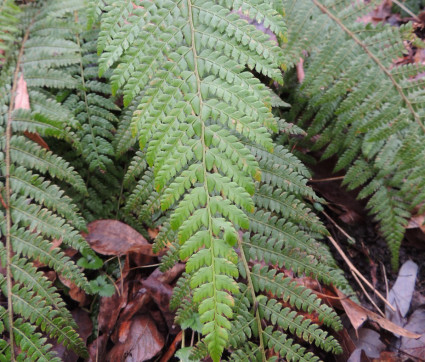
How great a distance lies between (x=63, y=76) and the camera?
2150mm

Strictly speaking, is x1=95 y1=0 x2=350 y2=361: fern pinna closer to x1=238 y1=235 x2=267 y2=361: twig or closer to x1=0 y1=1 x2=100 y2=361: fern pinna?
x1=238 y1=235 x2=267 y2=361: twig

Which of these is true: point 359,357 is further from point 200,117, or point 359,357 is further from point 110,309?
point 200,117

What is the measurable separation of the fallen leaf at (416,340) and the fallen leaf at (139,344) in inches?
60.7

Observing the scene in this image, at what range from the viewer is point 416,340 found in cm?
209

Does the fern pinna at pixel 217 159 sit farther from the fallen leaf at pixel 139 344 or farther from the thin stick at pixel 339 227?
the thin stick at pixel 339 227

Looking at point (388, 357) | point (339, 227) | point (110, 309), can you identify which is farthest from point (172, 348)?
point (339, 227)

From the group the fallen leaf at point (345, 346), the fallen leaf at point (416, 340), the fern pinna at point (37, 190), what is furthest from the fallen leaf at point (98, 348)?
the fallen leaf at point (416, 340)

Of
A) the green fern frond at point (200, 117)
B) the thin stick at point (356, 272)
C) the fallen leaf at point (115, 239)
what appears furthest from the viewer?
the thin stick at point (356, 272)

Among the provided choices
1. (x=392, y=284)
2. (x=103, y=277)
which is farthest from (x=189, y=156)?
(x=392, y=284)

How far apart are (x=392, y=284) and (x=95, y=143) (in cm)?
232

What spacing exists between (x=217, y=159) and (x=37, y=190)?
1118mm

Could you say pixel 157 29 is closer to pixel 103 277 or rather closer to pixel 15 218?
pixel 15 218

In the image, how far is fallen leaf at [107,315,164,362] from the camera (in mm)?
1909

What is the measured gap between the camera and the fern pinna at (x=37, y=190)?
5.37 ft
